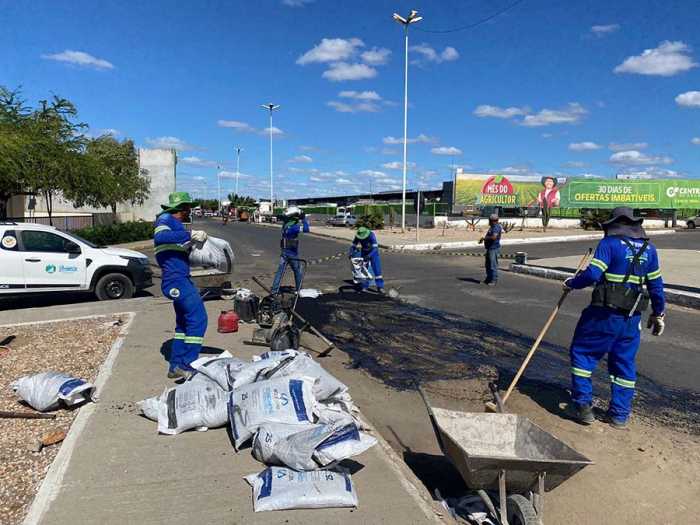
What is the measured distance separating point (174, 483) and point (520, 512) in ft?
6.92

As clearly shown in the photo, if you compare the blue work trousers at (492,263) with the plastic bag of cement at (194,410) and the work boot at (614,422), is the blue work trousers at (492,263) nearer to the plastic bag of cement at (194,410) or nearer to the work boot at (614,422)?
the work boot at (614,422)

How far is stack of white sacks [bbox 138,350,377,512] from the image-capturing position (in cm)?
297

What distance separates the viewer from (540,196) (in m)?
45.8

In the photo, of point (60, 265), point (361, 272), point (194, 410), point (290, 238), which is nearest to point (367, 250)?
point (361, 272)

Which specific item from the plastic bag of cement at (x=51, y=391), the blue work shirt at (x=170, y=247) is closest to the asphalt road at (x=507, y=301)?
the blue work shirt at (x=170, y=247)

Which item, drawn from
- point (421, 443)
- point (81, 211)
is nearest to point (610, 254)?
point (421, 443)

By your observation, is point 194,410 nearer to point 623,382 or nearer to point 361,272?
point 623,382

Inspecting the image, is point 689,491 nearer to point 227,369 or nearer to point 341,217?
point 227,369

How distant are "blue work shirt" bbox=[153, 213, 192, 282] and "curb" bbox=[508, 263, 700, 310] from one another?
31.2 feet

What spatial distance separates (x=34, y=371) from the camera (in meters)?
5.35

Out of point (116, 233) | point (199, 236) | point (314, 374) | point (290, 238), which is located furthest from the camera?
point (116, 233)

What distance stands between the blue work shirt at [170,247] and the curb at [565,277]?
31.2 ft

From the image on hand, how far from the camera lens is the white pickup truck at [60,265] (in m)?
9.05

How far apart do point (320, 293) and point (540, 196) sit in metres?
40.2
